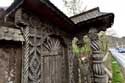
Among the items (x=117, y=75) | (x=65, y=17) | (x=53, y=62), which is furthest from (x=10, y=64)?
(x=117, y=75)

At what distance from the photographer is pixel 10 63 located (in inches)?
98.7

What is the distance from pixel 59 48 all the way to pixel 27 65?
126cm

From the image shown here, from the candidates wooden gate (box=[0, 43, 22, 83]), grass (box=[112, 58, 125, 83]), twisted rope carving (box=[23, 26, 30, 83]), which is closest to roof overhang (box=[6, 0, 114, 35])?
twisted rope carving (box=[23, 26, 30, 83])

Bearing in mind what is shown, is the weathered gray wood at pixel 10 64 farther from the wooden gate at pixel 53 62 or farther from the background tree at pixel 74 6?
the background tree at pixel 74 6

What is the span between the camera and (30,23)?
2.81 meters

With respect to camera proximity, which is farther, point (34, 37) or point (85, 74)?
point (85, 74)

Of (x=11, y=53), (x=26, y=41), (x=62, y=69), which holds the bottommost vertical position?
(x=62, y=69)

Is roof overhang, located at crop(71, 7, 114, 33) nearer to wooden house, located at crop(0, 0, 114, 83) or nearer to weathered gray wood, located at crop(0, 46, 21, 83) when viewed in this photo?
wooden house, located at crop(0, 0, 114, 83)

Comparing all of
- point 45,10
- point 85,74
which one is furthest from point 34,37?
point 85,74

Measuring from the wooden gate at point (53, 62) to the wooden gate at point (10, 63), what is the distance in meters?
0.64

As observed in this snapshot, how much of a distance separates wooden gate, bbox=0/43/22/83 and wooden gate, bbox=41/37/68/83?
644 millimetres

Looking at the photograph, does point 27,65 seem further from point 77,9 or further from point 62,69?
point 77,9

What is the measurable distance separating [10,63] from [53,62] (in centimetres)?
116

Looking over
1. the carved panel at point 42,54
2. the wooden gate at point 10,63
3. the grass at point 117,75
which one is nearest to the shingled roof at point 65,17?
the carved panel at point 42,54
